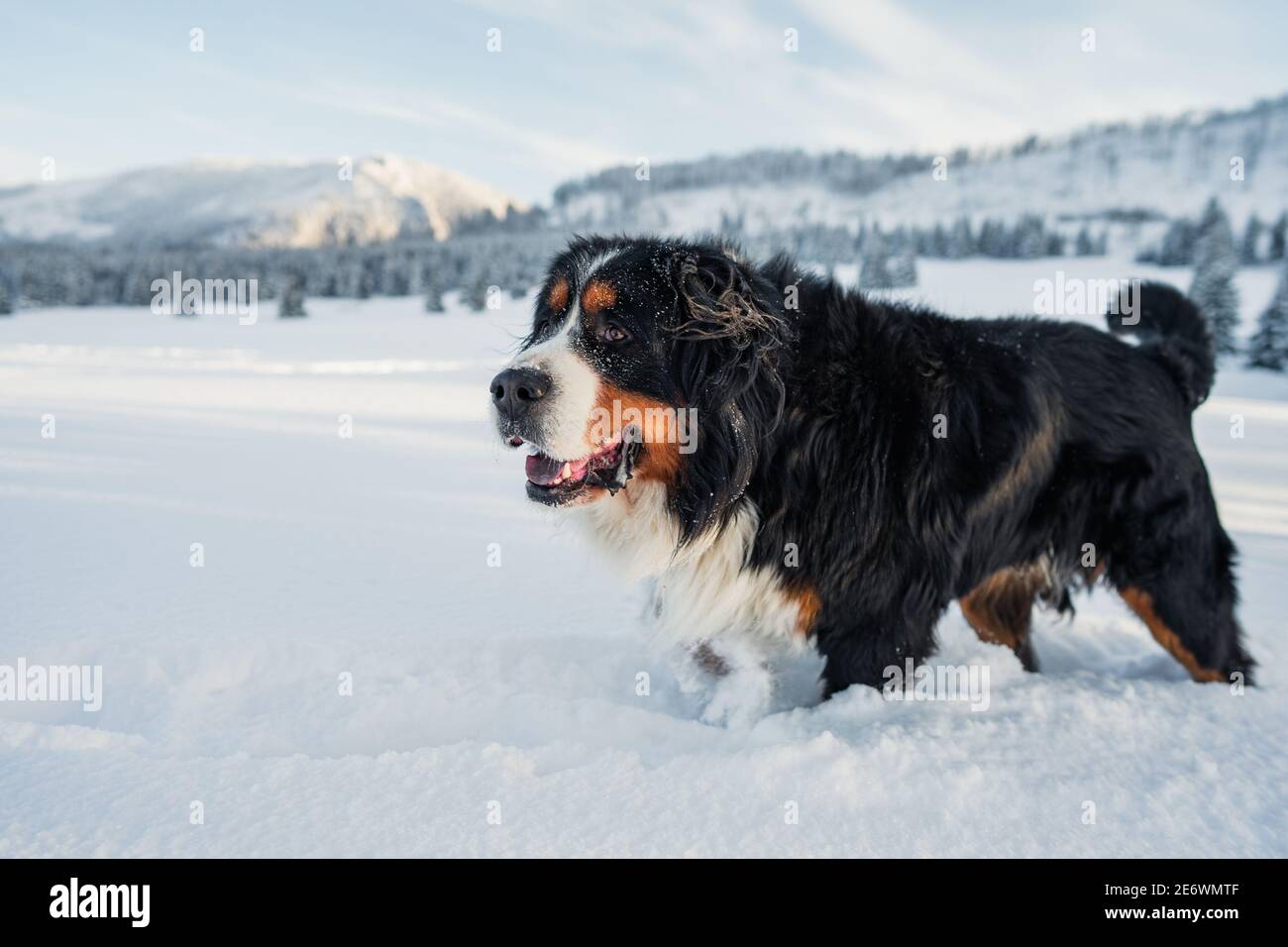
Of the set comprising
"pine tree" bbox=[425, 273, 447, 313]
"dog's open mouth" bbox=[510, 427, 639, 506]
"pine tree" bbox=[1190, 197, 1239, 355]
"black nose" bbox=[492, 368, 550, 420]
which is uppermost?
"pine tree" bbox=[425, 273, 447, 313]

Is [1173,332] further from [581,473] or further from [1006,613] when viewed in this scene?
[581,473]

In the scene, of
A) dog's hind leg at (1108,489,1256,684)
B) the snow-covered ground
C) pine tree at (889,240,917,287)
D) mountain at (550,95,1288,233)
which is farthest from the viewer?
mountain at (550,95,1288,233)

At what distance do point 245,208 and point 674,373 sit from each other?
180 meters

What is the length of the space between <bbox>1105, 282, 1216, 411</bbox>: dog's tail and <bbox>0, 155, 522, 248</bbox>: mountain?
148151mm

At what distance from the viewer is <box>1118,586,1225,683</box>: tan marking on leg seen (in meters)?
3.09

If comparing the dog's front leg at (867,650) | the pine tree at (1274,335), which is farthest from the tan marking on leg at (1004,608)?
the pine tree at (1274,335)

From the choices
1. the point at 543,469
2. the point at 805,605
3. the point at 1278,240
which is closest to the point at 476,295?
the point at 543,469

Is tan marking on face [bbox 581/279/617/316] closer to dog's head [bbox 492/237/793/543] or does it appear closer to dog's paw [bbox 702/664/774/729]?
dog's head [bbox 492/237/793/543]

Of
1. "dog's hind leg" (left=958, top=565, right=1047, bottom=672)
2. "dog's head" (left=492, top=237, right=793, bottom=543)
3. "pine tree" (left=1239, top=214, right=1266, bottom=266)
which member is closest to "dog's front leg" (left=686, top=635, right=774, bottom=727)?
"dog's head" (left=492, top=237, right=793, bottom=543)

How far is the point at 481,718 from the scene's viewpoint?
2.71 m

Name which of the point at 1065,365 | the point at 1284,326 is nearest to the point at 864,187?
the point at 1284,326

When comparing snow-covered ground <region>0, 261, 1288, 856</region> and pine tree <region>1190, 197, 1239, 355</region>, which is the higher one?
pine tree <region>1190, 197, 1239, 355</region>
